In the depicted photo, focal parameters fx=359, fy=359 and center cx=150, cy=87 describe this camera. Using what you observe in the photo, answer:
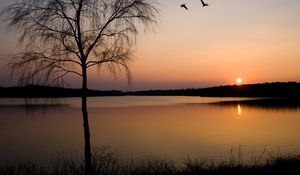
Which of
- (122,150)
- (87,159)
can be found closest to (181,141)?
(122,150)

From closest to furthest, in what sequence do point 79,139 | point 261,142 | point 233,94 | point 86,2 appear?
1. point 86,2
2. point 261,142
3. point 79,139
4. point 233,94

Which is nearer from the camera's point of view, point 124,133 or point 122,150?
point 122,150

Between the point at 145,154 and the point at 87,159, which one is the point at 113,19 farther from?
the point at 145,154

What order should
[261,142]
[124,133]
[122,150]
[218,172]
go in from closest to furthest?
1. [218,172]
2. [122,150]
3. [261,142]
4. [124,133]

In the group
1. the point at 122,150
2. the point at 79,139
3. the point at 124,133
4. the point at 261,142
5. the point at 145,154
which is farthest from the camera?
the point at 124,133

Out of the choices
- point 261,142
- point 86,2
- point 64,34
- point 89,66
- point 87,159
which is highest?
point 86,2

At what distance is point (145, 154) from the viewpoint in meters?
25.2

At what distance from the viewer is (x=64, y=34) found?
925cm

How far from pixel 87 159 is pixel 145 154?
15890 millimetres

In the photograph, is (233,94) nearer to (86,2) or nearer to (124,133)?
(124,133)

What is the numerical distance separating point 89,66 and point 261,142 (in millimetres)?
24470

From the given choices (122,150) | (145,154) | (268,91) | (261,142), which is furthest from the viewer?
(268,91)

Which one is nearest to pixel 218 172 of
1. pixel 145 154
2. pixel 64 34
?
pixel 64 34

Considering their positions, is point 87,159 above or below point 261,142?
above
